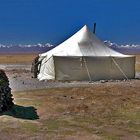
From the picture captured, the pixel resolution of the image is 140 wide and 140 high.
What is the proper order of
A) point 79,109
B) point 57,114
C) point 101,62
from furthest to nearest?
point 101,62
point 79,109
point 57,114

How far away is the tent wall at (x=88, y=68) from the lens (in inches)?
1565

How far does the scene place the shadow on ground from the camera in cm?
1756

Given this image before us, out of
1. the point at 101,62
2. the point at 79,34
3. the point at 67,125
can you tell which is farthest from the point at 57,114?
the point at 79,34

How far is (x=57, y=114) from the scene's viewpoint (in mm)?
19062

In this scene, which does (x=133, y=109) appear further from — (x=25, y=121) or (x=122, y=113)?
(x=25, y=121)

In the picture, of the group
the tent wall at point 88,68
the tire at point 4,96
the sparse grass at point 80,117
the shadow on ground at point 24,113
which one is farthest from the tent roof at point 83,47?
the tire at point 4,96

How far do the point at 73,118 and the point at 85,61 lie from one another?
2213cm

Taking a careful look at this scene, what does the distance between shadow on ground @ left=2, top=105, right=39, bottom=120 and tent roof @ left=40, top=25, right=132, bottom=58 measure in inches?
801

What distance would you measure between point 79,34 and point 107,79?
19.7ft

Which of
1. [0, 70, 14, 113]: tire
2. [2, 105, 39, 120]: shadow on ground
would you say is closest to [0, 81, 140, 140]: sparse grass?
[2, 105, 39, 120]: shadow on ground

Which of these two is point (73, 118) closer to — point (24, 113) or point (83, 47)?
point (24, 113)

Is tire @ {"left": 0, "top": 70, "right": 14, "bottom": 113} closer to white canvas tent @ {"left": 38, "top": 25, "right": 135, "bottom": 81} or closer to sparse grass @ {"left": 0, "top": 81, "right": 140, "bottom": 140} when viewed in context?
sparse grass @ {"left": 0, "top": 81, "right": 140, "bottom": 140}

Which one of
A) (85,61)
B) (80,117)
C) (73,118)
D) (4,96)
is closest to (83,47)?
(85,61)

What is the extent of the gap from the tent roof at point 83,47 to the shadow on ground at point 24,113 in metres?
20.4
